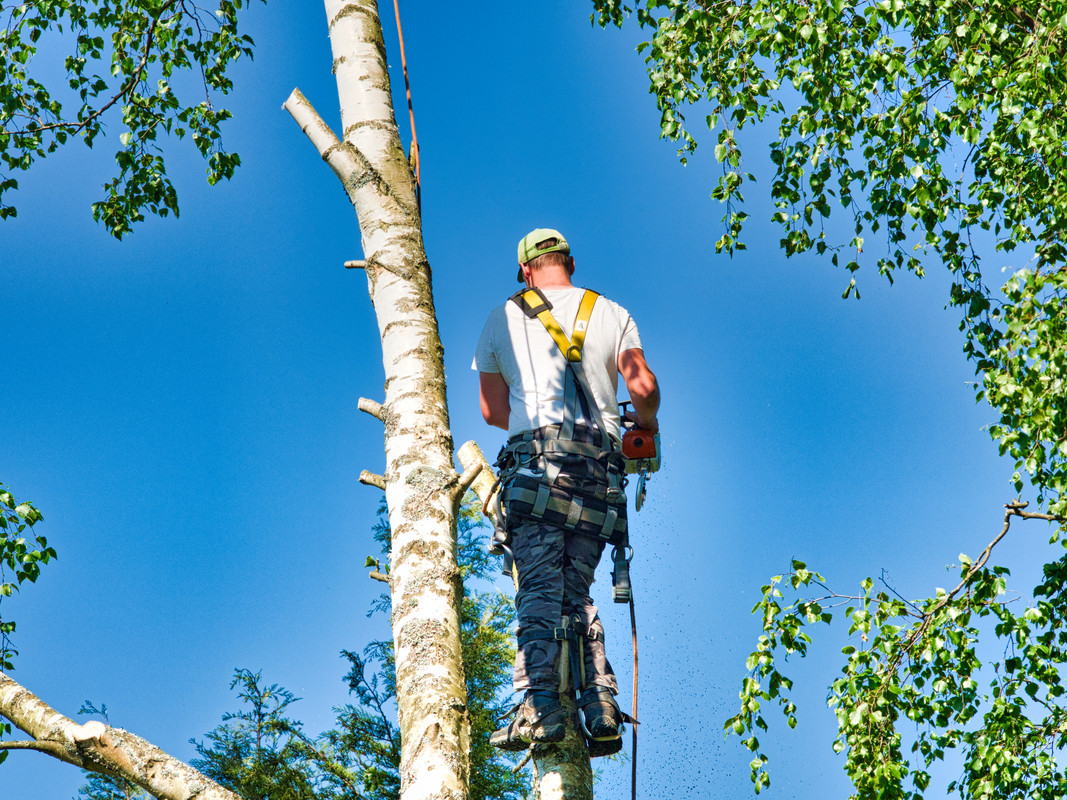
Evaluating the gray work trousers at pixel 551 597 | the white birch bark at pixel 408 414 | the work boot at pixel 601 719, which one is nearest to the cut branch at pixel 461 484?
the white birch bark at pixel 408 414

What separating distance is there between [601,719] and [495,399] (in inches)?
58.3

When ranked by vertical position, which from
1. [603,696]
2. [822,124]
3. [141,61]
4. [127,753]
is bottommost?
[127,753]

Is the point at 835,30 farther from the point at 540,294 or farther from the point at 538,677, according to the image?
the point at 538,677

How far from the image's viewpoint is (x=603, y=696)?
12.7 feet

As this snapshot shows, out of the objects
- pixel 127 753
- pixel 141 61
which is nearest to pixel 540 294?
pixel 127 753

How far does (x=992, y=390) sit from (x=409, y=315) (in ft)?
11.7

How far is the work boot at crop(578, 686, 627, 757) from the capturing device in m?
3.79

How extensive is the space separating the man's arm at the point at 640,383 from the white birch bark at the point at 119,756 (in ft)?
7.47

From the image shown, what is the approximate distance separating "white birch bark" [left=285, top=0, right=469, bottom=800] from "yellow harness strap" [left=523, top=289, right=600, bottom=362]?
52 cm

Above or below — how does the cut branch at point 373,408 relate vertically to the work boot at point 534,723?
above

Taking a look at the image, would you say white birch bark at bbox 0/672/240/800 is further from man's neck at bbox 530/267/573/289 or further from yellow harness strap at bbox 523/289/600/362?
man's neck at bbox 530/267/573/289

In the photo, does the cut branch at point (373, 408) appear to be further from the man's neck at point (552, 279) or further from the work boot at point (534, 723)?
the work boot at point (534, 723)

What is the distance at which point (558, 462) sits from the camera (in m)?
4.11

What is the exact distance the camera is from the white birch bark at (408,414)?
3131 millimetres
